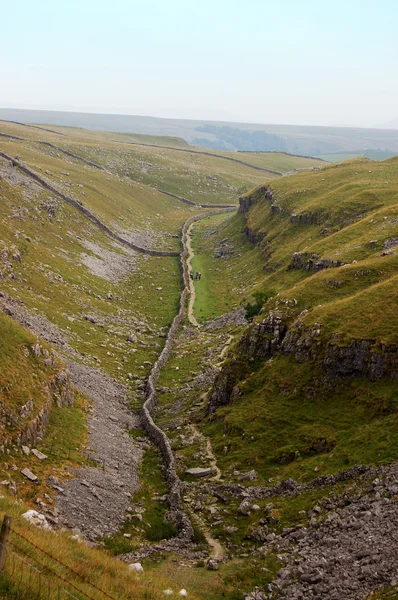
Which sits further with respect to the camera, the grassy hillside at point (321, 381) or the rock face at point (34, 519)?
the grassy hillside at point (321, 381)

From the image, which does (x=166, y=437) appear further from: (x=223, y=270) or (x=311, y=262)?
(x=223, y=270)

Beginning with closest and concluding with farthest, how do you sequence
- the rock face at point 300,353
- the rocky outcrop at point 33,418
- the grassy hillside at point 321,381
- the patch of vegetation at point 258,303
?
the rocky outcrop at point 33,418
the grassy hillside at point 321,381
the rock face at point 300,353
the patch of vegetation at point 258,303

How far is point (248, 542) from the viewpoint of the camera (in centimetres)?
3709

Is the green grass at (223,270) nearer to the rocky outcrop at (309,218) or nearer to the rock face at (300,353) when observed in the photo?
the rocky outcrop at (309,218)

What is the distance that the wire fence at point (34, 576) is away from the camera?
20.0 m

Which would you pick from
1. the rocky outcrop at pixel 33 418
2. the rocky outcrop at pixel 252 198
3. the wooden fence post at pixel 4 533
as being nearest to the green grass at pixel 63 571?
the wooden fence post at pixel 4 533

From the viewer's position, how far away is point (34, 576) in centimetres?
2134

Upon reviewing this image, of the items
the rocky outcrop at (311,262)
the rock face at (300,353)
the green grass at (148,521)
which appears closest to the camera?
the green grass at (148,521)

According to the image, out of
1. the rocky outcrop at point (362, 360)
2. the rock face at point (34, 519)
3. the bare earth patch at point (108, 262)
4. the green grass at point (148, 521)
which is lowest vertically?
the green grass at point (148, 521)

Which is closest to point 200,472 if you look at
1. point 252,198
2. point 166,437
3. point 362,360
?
point 166,437

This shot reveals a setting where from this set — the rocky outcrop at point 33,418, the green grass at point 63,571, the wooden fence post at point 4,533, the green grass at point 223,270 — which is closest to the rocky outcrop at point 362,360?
the rocky outcrop at point 33,418

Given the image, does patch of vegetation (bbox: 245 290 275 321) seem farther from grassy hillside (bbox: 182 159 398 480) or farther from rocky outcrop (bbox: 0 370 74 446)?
rocky outcrop (bbox: 0 370 74 446)

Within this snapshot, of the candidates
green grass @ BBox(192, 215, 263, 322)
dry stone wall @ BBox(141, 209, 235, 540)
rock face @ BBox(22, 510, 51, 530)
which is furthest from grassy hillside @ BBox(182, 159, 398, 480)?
rock face @ BBox(22, 510, 51, 530)

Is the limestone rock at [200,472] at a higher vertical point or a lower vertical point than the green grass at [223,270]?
lower
